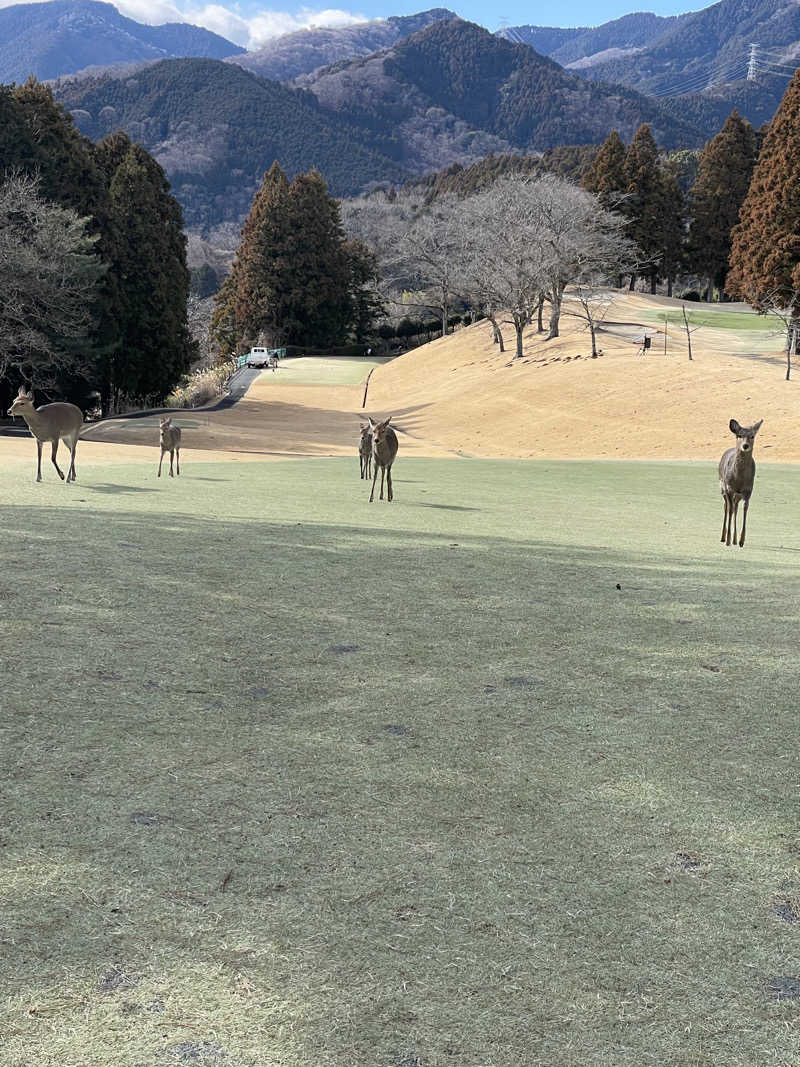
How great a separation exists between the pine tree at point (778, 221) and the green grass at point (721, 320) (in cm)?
1179

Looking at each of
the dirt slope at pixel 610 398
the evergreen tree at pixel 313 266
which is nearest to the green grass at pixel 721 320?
the dirt slope at pixel 610 398

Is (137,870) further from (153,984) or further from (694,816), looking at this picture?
(694,816)

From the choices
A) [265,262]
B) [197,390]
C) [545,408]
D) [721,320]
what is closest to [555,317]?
[721,320]

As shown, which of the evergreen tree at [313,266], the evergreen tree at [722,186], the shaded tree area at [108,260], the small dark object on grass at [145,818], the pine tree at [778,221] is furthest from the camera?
the evergreen tree at [313,266]

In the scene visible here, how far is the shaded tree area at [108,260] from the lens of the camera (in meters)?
40.8

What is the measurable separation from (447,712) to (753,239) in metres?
55.9

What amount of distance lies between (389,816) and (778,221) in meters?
55.0

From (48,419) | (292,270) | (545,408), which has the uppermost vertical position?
(292,270)

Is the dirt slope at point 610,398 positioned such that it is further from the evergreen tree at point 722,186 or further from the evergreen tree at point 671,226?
the evergreen tree at point 722,186

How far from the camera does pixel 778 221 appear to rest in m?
52.3

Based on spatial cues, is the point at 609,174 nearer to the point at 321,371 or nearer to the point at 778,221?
the point at 321,371

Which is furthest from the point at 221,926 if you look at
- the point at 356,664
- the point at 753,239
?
the point at 753,239

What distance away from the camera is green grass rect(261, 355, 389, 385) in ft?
237

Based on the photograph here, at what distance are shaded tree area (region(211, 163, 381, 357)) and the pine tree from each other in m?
42.2
